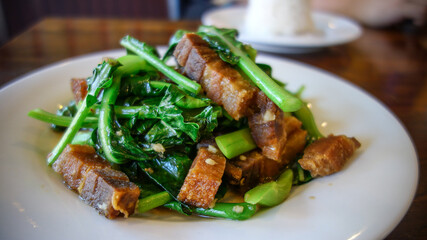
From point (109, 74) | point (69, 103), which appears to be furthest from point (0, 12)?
point (109, 74)

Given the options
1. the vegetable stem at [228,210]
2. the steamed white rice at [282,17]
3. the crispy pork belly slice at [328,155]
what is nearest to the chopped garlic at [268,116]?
the crispy pork belly slice at [328,155]

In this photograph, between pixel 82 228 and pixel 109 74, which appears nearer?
pixel 82 228

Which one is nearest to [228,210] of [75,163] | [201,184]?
[201,184]

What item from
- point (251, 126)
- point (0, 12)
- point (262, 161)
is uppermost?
point (251, 126)

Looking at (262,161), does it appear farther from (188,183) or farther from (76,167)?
(76,167)

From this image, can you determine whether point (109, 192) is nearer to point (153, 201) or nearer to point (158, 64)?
point (153, 201)

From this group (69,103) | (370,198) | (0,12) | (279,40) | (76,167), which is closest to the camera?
(370,198)

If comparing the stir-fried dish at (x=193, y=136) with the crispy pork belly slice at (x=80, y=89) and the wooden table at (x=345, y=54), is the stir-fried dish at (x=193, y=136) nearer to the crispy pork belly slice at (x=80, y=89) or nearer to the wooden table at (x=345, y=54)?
the crispy pork belly slice at (x=80, y=89)
